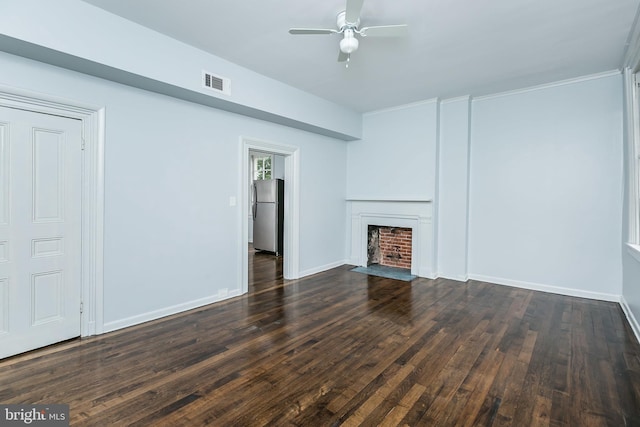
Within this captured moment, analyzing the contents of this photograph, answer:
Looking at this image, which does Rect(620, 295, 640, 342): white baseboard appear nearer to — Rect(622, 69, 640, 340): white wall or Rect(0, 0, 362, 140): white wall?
Rect(622, 69, 640, 340): white wall

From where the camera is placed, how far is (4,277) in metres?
2.45

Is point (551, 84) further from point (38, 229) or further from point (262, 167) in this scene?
point (262, 167)

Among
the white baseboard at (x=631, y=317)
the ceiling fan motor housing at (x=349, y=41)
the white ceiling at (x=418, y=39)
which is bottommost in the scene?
the white baseboard at (x=631, y=317)

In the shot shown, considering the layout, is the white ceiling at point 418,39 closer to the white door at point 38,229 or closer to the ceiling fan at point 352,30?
the ceiling fan at point 352,30

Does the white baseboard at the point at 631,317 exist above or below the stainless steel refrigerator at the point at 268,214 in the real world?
below

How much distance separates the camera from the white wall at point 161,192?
293 centimetres

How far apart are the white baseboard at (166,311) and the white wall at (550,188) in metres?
3.76

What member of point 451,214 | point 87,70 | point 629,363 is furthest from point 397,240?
point 87,70

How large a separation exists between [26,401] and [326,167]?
14.9 ft

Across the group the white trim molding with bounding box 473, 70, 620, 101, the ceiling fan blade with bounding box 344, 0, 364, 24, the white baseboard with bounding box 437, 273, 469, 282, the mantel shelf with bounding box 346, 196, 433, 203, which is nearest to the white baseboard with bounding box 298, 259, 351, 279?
the mantel shelf with bounding box 346, 196, 433, 203

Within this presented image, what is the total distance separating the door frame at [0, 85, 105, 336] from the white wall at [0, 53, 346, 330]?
0.06 meters

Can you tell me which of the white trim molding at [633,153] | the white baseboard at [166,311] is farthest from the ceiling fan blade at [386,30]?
the white baseboard at [166,311]

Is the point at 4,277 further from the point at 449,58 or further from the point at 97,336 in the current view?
the point at 449,58

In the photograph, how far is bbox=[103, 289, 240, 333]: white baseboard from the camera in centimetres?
298
